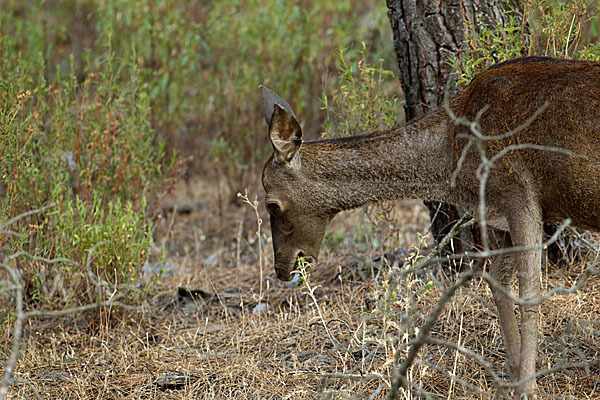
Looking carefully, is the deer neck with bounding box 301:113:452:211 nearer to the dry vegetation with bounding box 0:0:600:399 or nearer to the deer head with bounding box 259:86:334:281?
the deer head with bounding box 259:86:334:281

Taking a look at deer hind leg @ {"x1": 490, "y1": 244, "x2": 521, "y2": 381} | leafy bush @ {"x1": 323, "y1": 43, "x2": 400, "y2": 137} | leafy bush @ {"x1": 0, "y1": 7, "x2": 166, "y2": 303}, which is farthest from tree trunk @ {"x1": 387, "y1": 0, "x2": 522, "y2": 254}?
leafy bush @ {"x1": 0, "y1": 7, "x2": 166, "y2": 303}

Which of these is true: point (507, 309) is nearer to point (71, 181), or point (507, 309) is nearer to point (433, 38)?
point (433, 38)

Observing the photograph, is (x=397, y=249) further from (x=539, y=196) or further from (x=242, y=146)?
(x=242, y=146)

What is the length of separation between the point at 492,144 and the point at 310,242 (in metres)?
1.48

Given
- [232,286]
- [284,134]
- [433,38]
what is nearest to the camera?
[284,134]

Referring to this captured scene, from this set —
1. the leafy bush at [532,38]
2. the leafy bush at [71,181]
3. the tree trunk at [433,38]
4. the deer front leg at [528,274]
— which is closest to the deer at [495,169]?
the deer front leg at [528,274]

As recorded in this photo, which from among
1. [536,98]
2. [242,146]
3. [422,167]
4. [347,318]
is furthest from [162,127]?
[536,98]

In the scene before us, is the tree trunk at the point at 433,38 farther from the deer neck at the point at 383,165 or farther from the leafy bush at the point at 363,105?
the deer neck at the point at 383,165

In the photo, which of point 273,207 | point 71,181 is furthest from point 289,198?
point 71,181

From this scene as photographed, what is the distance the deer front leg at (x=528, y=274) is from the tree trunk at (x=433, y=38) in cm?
131

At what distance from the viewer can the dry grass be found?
14.6 feet

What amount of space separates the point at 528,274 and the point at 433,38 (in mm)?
2189

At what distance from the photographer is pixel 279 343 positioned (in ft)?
17.5

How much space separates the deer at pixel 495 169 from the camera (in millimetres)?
4062
